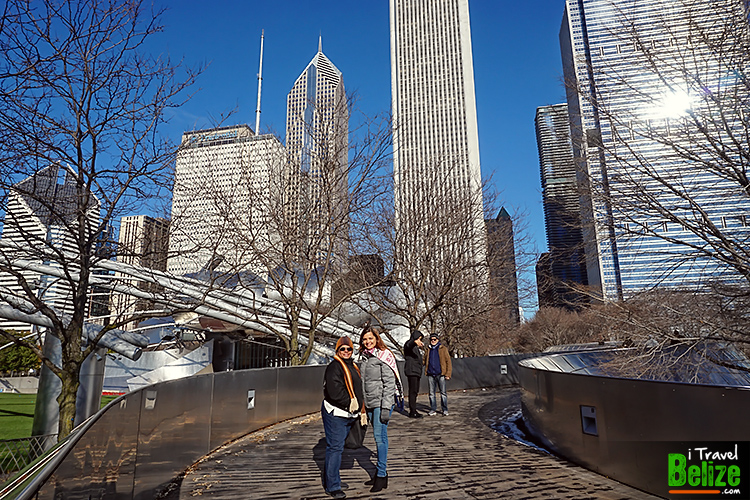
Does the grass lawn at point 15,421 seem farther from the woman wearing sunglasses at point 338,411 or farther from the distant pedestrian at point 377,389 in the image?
the woman wearing sunglasses at point 338,411

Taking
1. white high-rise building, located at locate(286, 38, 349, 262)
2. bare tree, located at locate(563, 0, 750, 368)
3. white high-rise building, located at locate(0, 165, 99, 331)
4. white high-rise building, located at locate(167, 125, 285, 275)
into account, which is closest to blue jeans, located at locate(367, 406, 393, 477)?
white high-rise building, located at locate(0, 165, 99, 331)

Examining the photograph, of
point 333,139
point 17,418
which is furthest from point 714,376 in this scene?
point 17,418

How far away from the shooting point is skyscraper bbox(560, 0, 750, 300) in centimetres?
962

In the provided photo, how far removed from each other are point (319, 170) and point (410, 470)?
10.4m

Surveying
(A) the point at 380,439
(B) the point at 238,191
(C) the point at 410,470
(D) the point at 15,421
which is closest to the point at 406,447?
(C) the point at 410,470

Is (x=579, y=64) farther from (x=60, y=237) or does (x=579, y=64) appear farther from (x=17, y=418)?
(x=17, y=418)

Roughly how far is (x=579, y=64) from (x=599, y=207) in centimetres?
329

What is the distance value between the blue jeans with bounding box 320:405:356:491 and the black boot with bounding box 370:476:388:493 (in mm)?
433

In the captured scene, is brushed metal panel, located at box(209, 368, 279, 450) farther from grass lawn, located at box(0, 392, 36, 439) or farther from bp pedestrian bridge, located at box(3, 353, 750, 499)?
grass lawn, located at box(0, 392, 36, 439)

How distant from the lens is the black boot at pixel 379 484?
5535 mm

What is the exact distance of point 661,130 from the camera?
10367 millimetres

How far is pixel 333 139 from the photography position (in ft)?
49.1

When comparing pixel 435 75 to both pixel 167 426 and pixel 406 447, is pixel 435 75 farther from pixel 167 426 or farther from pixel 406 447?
pixel 167 426

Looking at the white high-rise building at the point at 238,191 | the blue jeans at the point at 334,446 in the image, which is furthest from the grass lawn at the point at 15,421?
the blue jeans at the point at 334,446
